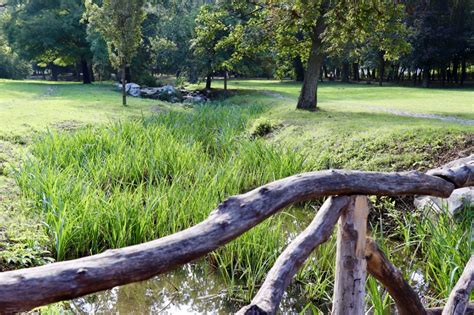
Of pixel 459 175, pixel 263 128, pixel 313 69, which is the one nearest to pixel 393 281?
pixel 459 175

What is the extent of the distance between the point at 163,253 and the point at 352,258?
3.38 feet

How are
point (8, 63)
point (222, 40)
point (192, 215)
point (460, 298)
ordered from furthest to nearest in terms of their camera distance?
1. point (8, 63)
2. point (222, 40)
3. point (192, 215)
4. point (460, 298)

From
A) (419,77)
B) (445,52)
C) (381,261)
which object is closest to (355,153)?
(381,261)

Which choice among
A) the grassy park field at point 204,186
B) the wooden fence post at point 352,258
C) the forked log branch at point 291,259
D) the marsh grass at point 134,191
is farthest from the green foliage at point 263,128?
the forked log branch at point 291,259

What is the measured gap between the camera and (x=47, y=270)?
3.63 feet

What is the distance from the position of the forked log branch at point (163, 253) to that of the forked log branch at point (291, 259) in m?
0.09

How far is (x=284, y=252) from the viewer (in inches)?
67.6

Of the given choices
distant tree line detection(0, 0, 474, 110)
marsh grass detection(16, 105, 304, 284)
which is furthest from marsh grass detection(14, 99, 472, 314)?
distant tree line detection(0, 0, 474, 110)

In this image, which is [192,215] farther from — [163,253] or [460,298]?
[163,253]

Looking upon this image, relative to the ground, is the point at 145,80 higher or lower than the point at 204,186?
higher

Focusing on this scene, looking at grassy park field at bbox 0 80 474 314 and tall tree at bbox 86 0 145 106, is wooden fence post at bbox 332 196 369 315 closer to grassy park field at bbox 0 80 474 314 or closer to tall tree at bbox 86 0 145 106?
grassy park field at bbox 0 80 474 314

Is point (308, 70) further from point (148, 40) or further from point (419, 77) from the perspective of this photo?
point (419, 77)

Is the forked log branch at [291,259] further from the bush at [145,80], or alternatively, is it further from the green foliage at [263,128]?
the bush at [145,80]

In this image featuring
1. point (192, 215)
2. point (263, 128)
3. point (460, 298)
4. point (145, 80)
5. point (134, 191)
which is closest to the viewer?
point (460, 298)
